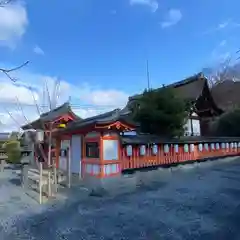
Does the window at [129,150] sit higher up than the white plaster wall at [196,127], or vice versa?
the white plaster wall at [196,127]

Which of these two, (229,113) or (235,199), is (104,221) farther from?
(229,113)

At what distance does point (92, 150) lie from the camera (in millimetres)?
11859

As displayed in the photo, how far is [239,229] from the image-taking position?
574 centimetres

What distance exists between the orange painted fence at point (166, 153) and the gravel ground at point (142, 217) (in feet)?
8.91

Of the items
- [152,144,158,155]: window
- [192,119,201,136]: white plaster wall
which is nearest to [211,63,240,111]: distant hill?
[192,119,201,136]: white plaster wall

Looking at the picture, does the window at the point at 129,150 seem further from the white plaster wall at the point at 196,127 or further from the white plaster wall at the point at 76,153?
the white plaster wall at the point at 196,127

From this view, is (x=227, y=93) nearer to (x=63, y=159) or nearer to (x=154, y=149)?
(x=154, y=149)

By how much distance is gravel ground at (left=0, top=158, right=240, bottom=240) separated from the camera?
5656 millimetres

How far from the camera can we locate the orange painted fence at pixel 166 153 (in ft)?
42.5

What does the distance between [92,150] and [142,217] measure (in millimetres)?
5462

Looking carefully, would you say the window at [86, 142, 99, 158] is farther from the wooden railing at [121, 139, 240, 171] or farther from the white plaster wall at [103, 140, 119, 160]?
the wooden railing at [121, 139, 240, 171]

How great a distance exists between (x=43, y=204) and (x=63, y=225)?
8.12 feet

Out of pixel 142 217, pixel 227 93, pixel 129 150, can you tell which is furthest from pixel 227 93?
pixel 142 217

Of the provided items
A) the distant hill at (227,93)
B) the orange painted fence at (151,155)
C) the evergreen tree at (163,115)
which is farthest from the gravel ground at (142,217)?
the distant hill at (227,93)
